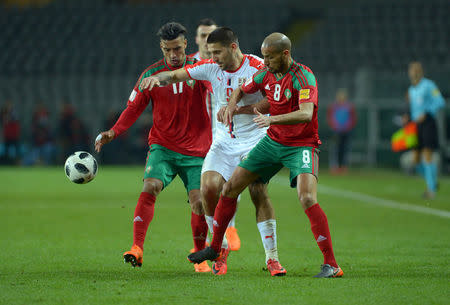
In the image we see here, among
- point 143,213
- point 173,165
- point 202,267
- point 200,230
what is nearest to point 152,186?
point 143,213

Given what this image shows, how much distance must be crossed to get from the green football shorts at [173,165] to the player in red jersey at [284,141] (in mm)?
642

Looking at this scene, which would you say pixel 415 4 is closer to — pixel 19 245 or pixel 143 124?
pixel 143 124

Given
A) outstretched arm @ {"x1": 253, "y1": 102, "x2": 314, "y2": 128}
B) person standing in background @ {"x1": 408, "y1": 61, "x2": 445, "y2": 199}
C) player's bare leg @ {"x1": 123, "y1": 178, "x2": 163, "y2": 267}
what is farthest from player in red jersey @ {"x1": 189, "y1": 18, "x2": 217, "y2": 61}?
person standing in background @ {"x1": 408, "y1": 61, "x2": 445, "y2": 199}

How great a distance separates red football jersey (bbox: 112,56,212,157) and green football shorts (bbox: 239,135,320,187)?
0.85 meters

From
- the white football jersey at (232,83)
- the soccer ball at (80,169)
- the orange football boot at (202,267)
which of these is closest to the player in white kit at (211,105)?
the white football jersey at (232,83)

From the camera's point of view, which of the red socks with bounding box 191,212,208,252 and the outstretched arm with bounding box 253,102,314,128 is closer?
the outstretched arm with bounding box 253,102,314,128

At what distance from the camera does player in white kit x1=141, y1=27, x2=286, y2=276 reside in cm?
607

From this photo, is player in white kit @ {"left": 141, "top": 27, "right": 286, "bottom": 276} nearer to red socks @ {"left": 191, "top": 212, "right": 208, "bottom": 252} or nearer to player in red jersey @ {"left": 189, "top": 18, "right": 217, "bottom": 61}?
red socks @ {"left": 191, "top": 212, "right": 208, "bottom": 252}

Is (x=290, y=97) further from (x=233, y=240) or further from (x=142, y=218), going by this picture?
(x=233, y=240)

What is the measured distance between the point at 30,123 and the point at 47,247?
17.0m

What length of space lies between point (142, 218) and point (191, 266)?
0.61m

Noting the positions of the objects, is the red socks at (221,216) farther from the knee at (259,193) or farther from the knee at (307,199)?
the knee at (307,199)

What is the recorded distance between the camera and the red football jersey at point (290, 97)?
18.4 feet

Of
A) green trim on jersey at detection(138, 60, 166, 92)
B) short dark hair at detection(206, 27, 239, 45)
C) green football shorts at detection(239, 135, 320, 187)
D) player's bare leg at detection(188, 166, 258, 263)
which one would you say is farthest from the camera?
green trim on jersey at detection(138, 60, 166, 92)
